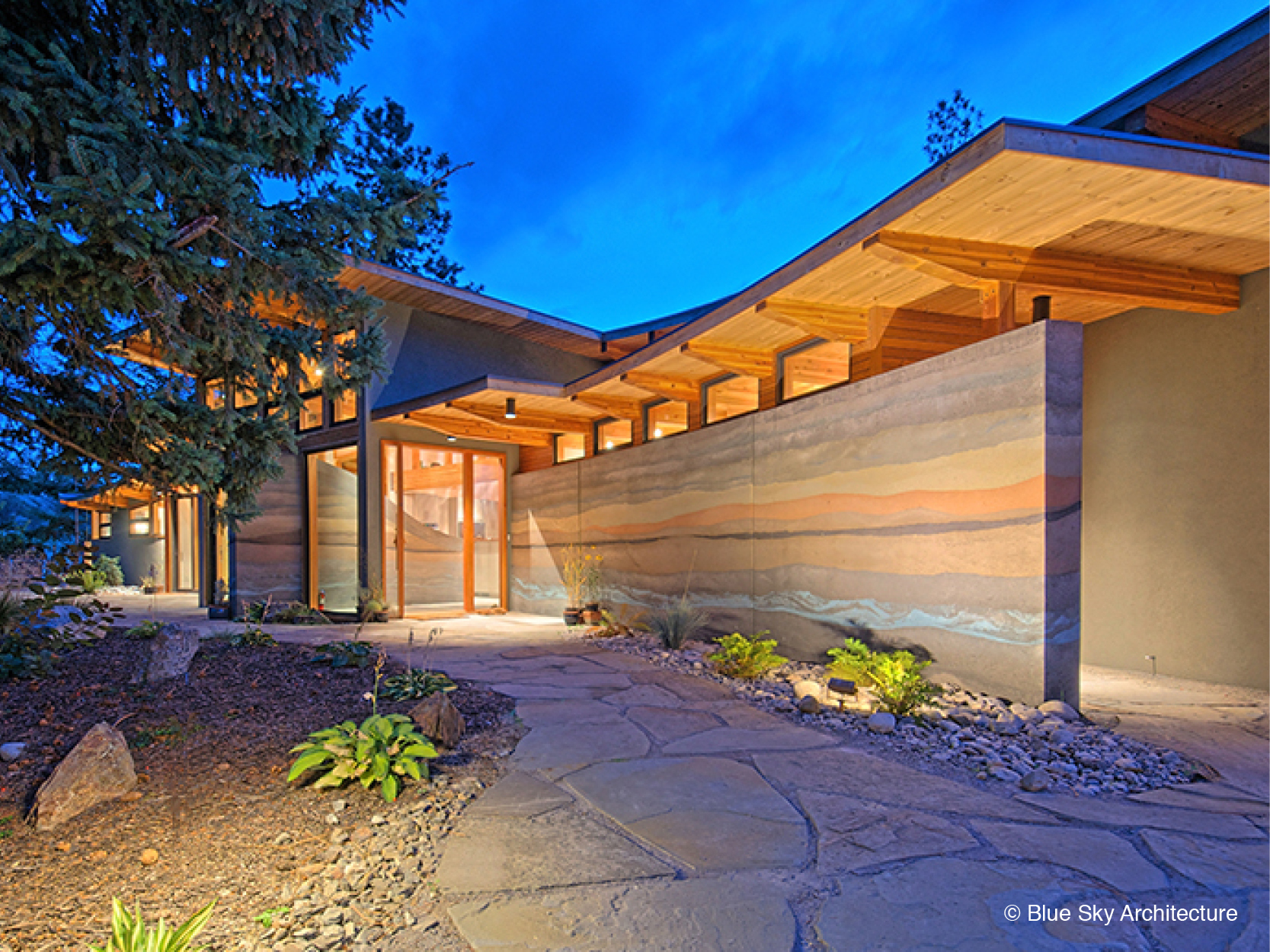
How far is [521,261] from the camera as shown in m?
159

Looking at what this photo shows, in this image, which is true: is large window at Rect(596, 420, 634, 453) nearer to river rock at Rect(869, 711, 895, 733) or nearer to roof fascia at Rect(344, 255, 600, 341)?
roof fascia at Rect(344, 255, 600, 341)

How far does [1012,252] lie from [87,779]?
5676mm

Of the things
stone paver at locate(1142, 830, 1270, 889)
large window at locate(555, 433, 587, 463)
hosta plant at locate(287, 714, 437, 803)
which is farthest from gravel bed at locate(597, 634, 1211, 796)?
large window at locate(555, 433, 587, 463)

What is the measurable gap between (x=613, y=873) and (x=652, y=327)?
10685mm

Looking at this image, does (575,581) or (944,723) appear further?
(575,581)

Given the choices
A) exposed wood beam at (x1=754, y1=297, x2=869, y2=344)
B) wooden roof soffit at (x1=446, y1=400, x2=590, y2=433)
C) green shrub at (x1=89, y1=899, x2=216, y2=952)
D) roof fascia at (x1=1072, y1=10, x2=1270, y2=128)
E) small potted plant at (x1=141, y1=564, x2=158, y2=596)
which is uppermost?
roof fascia at (x1=1072, y1=10, x2=1270, y2=128)

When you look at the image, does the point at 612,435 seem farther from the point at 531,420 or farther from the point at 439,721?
the point at 439,721

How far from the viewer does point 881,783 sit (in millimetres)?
3141

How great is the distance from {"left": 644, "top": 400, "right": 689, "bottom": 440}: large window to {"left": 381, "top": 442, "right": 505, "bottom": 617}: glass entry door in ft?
11.1

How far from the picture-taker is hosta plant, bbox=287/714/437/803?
2.86m

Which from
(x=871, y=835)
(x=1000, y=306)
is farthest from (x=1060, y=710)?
(x=1000, y=306)

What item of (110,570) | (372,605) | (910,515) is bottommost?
(110,570)

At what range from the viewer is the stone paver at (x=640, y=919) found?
190 centimetres

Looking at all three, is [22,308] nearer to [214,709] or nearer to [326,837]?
[214,709]
